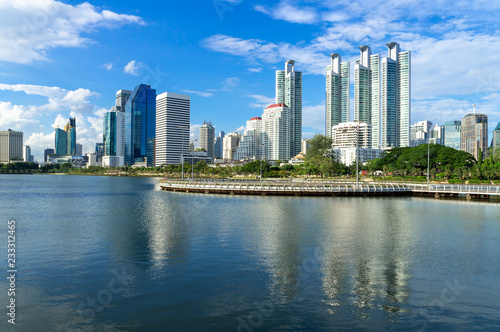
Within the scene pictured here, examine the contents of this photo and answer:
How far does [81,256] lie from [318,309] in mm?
17541

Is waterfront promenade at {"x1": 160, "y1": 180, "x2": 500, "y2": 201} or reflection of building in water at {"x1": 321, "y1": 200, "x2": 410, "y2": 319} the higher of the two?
waterfront promenade at {"x1": 160, "y1": 180, "x2": 500, "y2": 201}

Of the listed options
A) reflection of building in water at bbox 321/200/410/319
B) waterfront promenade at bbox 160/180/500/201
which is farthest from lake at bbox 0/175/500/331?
waterfront promenade at bbox 160/180/500/201

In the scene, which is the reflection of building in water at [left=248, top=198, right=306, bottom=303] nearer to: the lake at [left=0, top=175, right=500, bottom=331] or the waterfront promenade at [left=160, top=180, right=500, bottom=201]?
the lake at [left=0, top=175, right=500, bottom=331]

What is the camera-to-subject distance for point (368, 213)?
159 feet

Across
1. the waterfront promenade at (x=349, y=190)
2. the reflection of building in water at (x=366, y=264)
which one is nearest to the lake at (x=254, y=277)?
the reflection of building in water at (x=366, y=264)

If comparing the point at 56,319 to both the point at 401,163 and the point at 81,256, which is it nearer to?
the point at 81,256

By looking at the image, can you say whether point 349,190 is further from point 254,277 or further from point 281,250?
point 254,277

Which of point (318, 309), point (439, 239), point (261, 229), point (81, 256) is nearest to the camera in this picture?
point (318, 309)

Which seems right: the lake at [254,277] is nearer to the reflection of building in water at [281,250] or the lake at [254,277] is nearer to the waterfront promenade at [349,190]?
the reflection of building in water at [281,250]

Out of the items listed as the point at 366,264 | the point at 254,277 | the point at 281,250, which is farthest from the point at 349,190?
the point at 254,277

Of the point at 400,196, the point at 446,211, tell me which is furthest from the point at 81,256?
the point at 400,196

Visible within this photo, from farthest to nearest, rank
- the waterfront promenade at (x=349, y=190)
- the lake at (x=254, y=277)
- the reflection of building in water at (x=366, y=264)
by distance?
the waterfront promenade at (x=349, y=190), the reflection of building in water at (x=366, y=264), the lake at (x=254, y=277)

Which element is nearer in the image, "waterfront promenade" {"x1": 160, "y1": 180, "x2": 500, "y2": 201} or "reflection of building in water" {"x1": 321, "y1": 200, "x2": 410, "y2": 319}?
"reflection of building in water" {"x1": 321, "y1": 200, "x2": 410, "y2": 319}

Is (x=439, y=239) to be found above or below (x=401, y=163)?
below
